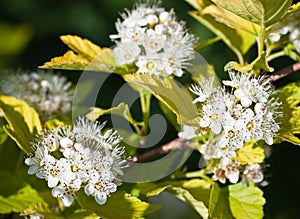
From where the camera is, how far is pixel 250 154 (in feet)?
4.41

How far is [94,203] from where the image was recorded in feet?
4.16

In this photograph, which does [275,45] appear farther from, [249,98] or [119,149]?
[119,149]

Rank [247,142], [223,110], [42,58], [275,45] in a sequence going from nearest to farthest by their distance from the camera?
[223,110], [247,142], [275,45], [42,58]

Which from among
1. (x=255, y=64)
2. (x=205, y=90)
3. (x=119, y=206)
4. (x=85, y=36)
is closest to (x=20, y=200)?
(x=119, y=206)

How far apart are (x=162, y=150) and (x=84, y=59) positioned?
11.8 inches

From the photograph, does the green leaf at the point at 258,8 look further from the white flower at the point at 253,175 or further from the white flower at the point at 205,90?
the white flower at the point at 253,175

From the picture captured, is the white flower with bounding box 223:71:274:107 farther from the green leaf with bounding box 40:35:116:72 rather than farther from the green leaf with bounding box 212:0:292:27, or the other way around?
the green leaf with bounding box 40:35:116:72

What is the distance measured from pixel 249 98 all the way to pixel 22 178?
2.05ft

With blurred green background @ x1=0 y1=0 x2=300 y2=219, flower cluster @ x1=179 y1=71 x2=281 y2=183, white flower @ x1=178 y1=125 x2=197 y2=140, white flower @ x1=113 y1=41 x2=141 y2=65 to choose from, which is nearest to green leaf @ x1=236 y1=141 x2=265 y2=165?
flower cluster @ x1=179 y1=71 x2=281 y2=183

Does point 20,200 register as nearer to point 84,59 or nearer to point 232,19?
point 84,59

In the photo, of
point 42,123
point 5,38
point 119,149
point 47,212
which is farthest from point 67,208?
point 5,38

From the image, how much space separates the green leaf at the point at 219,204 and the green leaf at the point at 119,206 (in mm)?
133

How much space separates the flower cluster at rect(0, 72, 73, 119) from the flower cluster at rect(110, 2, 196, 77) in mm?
282

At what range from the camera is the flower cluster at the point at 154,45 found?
1.44 meters
